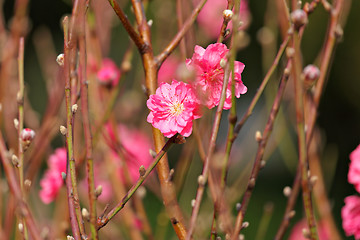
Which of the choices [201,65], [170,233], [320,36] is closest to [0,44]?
[201,65]

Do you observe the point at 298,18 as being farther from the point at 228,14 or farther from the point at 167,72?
the point at 167,72

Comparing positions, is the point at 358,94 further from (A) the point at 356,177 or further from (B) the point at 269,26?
(A) the point at 356,177

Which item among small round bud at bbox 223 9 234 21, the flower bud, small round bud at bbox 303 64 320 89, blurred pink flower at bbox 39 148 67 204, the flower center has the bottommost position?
the flower center

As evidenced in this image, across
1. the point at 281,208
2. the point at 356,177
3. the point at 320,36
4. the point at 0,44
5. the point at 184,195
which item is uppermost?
the point at 320,36

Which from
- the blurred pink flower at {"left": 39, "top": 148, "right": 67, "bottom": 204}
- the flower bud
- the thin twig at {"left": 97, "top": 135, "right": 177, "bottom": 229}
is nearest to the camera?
the thin twig at {"left": 97, "top": 135, "right": 177, "bottom": 229}

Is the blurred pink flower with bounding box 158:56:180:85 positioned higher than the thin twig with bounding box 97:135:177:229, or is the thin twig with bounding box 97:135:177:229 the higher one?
the blurred pink flower with bounding box 158:56:180:85

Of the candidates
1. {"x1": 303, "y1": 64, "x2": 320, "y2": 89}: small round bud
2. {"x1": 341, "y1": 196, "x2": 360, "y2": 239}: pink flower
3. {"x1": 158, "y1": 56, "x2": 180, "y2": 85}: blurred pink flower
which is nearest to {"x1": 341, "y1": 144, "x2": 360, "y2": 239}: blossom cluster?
{"x1": 341, "y1": 196, "x2": 360, "y2": 239}: pink flower

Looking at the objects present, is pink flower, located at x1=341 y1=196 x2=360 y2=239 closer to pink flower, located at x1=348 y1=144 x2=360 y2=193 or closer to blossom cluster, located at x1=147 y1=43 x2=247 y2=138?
pink flower, located at x1=348 y1=144 x2=360 y2=193

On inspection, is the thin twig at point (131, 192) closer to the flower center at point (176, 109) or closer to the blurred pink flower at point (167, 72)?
the flower center at point (176, 109)
